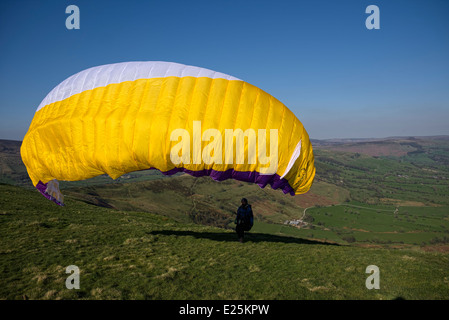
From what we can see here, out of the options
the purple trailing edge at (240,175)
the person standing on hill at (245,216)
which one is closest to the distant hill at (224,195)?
the person standing on hill at (245,216)

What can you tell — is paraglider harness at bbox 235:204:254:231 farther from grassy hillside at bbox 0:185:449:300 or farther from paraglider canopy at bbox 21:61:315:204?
paraglider canopy at bbox 21:61:315:204

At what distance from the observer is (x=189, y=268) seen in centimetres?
910

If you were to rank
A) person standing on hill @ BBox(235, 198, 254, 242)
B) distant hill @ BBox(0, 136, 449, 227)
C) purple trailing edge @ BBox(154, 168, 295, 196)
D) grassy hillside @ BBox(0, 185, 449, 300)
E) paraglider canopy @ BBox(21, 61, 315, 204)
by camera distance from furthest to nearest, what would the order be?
distant hill @ BBox(0, 136, 449, 227) < person standing on hill @ BBox(235, 198, 254, 242) < purple trailing edge @ BBox(154, 168, 295, 196) < paraglider canopy @ BBox(21, 61, 315, 204) < grassy hillside @ BBox(0, 185, 449, 300)

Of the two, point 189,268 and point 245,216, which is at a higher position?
point 245,216

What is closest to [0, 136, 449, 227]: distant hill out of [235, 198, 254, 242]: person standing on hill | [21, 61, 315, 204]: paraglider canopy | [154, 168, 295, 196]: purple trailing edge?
[21, 61, 315, 204]: paraglider canopy

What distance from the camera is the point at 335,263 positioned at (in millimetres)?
10312

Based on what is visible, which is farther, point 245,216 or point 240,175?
point 245,216

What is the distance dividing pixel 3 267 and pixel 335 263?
12.4m

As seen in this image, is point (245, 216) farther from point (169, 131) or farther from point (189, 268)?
point (169, 131)

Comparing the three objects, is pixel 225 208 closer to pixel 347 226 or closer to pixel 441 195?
pixel 347 226

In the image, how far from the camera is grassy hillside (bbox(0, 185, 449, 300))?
7.32m

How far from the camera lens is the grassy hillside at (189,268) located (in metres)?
7.32

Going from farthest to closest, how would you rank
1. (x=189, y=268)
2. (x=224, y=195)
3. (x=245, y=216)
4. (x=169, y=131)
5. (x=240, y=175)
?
(x=224, y=195)
(x=245, y=216)
(x=189, y=268)
(x=240, y=175)
(x=169, y=131)

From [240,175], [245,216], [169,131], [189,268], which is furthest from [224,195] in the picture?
[169,131]
